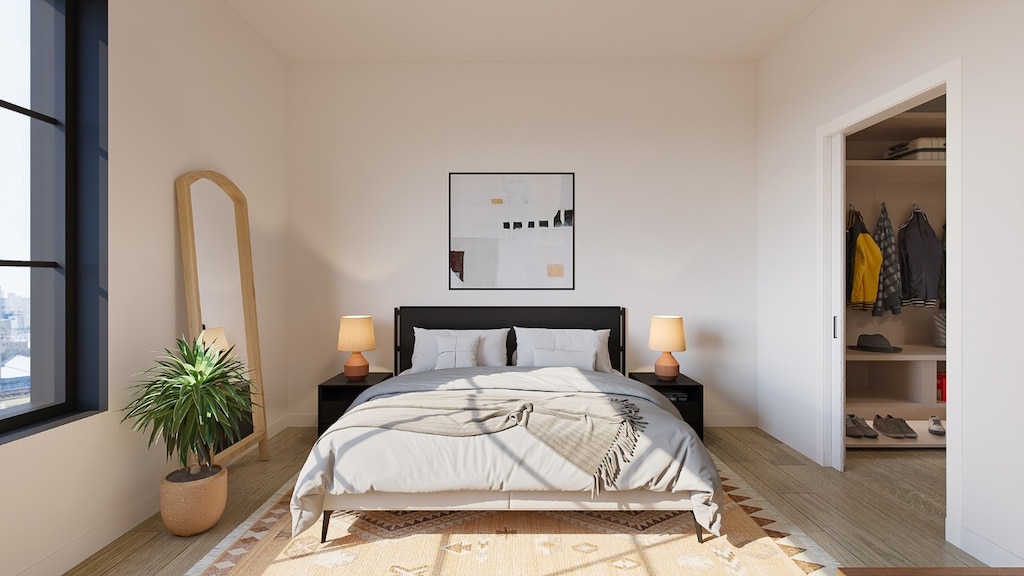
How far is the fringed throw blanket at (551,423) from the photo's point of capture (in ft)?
8.52

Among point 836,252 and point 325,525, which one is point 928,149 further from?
point 325,525

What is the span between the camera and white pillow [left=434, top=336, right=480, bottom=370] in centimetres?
421

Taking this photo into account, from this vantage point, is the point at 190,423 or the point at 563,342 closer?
the point at 190,423

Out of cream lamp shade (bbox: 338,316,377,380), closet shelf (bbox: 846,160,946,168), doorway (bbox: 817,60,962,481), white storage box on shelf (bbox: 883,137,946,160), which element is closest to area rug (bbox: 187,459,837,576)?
doorway (bbox: 817,60,962,481)

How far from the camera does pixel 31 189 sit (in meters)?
2.44

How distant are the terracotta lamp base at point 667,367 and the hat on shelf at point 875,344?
1.58 meters

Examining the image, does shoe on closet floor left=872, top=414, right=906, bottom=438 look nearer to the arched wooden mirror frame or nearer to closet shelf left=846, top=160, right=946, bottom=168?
closet shelf left=846, top=160, right=946, bottom=168

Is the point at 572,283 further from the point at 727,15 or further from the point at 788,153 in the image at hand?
the point at 727,15

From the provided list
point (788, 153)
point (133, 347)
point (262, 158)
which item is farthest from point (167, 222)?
point (788, 153)

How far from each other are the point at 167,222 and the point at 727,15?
12.4 ft

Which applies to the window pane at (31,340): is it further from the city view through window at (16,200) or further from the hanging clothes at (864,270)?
the hanging clothes at (864,270)

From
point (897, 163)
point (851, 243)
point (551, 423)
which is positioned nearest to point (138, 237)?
point (551, 423)

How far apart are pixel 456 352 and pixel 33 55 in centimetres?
285

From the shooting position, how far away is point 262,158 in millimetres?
4336
